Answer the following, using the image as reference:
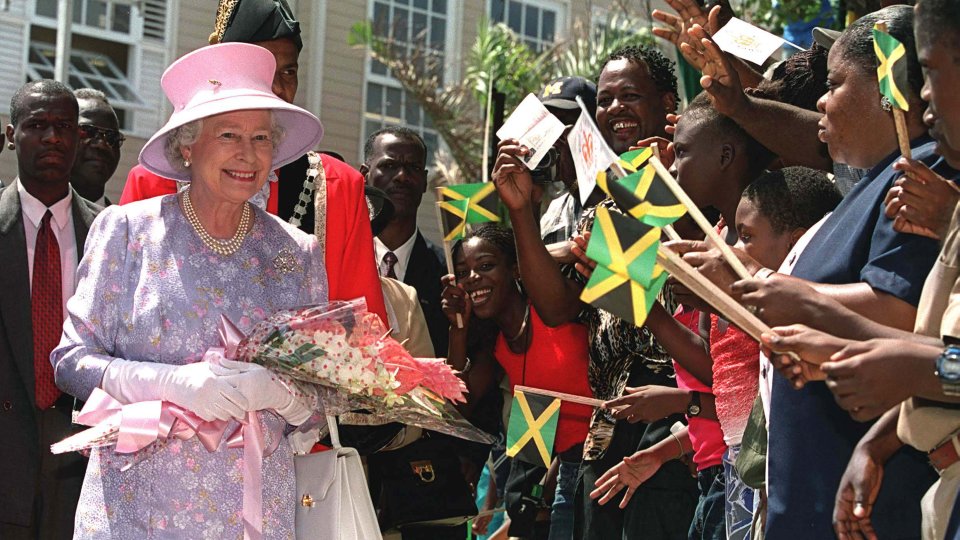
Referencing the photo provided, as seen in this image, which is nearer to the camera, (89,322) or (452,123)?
(89,322)

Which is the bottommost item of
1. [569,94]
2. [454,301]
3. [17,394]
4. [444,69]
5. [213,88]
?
[17,394]

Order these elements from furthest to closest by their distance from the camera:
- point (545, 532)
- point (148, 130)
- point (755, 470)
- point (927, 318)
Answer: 1. point (148, 130)
2. point (545, 532)
3. point (755, 470)
4. point (927, 318)

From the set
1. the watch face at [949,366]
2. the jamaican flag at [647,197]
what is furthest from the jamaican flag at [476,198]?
the watch face at [949,366]

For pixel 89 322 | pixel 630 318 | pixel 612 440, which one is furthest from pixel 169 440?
pixel 612 440

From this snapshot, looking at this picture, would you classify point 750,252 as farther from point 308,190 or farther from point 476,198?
point 476,198

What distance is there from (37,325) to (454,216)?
75.2 inches

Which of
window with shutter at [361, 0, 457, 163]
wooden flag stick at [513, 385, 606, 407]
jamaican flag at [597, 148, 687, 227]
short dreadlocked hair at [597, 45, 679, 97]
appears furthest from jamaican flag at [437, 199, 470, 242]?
window with shutter at [361, 0, 457, 163]

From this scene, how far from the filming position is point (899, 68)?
2.82 metres

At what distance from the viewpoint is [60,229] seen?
17.3 ft

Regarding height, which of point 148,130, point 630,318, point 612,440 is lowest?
point 612,440

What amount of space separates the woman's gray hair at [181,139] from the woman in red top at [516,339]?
173 centimetres

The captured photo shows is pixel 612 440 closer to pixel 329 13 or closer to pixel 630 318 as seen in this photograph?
pixel 630 318

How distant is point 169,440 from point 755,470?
1733 mm

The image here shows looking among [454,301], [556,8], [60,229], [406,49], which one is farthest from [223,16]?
[556,8]
